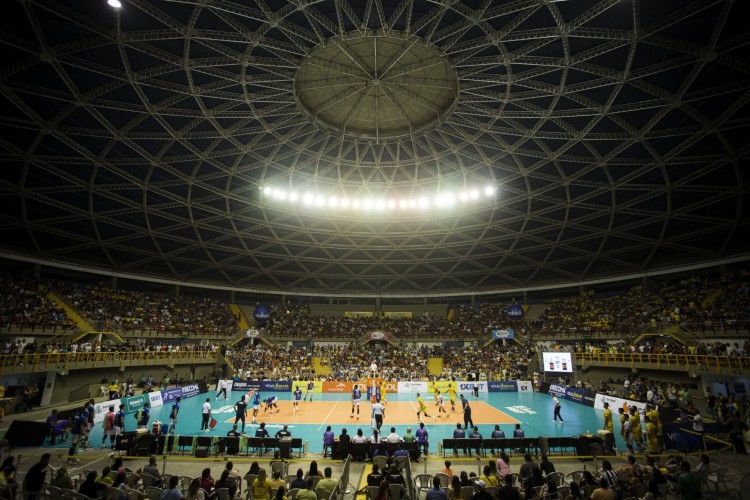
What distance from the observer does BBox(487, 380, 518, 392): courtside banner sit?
41562 mm

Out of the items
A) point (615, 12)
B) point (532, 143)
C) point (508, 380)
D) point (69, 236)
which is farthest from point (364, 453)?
point (69, 236)

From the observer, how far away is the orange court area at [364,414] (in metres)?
26.3

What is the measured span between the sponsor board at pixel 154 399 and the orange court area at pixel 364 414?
26.7ft

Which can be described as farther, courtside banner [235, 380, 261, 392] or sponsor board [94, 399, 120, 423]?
courtside banner [235, 380, 261, 392]

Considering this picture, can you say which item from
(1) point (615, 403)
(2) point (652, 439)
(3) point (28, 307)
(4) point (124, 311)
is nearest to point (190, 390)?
(4) point (124, 311)

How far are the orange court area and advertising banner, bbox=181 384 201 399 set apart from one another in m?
9.82

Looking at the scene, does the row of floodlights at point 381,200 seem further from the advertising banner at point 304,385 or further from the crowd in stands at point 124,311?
the crowd in stands at point 124,311

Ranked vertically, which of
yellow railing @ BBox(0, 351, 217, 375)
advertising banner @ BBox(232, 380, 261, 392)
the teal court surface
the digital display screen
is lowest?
the teal court surface

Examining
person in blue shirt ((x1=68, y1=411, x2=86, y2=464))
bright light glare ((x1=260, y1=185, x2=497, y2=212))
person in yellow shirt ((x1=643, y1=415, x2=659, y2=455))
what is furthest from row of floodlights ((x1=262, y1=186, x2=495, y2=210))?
person in yellow shirt ((x1=643, y1=415, x2=659, y2=455))

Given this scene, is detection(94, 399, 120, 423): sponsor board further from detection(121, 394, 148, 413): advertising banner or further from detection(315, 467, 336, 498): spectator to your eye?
detection(315, 467, 336, 498): spectator

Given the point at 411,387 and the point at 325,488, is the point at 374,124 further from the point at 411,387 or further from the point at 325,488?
the point at 411,387

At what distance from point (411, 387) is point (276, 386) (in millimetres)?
14519

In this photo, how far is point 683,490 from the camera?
32.5 feet

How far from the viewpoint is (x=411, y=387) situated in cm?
4009
